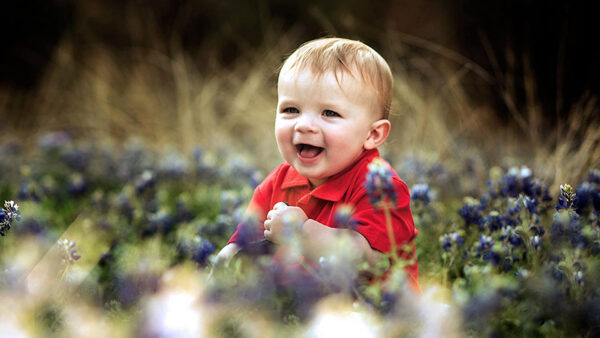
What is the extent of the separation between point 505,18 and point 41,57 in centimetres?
661

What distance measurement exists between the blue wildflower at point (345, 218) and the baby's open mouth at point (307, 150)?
0.74 ft

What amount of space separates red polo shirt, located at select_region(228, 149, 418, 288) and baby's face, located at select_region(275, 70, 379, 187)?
64 mm

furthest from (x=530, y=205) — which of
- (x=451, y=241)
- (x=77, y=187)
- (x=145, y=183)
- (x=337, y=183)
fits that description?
(x=77, y=187)

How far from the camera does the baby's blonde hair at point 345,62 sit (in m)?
2.18

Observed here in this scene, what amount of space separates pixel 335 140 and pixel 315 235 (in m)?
0.36

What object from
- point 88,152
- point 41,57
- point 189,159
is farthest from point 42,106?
point 189,159

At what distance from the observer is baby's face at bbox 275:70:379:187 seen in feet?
7.13

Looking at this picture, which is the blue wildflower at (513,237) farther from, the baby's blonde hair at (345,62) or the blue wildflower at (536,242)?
the baby's blonde hair at (345,62)

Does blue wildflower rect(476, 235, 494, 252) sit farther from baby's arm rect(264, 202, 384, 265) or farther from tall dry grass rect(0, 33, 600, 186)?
tall dry grass rect(0, 33, 600, 186)

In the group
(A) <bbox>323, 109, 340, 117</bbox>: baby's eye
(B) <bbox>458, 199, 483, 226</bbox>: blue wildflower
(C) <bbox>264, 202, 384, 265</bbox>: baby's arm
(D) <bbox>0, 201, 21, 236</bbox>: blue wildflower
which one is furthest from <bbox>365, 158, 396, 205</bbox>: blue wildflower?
(D) <bbox>0, 201, 21, 236</bbox>: blue wildflower

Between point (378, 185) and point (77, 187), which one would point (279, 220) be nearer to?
point (378, 185)

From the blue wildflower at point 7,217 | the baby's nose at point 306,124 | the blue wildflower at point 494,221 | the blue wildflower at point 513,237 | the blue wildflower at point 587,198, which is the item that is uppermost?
the blue wildflower at point 587,198

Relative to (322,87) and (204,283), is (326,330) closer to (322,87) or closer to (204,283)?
(204,283)

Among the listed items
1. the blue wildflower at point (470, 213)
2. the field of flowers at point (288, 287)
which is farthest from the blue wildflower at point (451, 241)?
the blue wildflower at point (470, 213)
